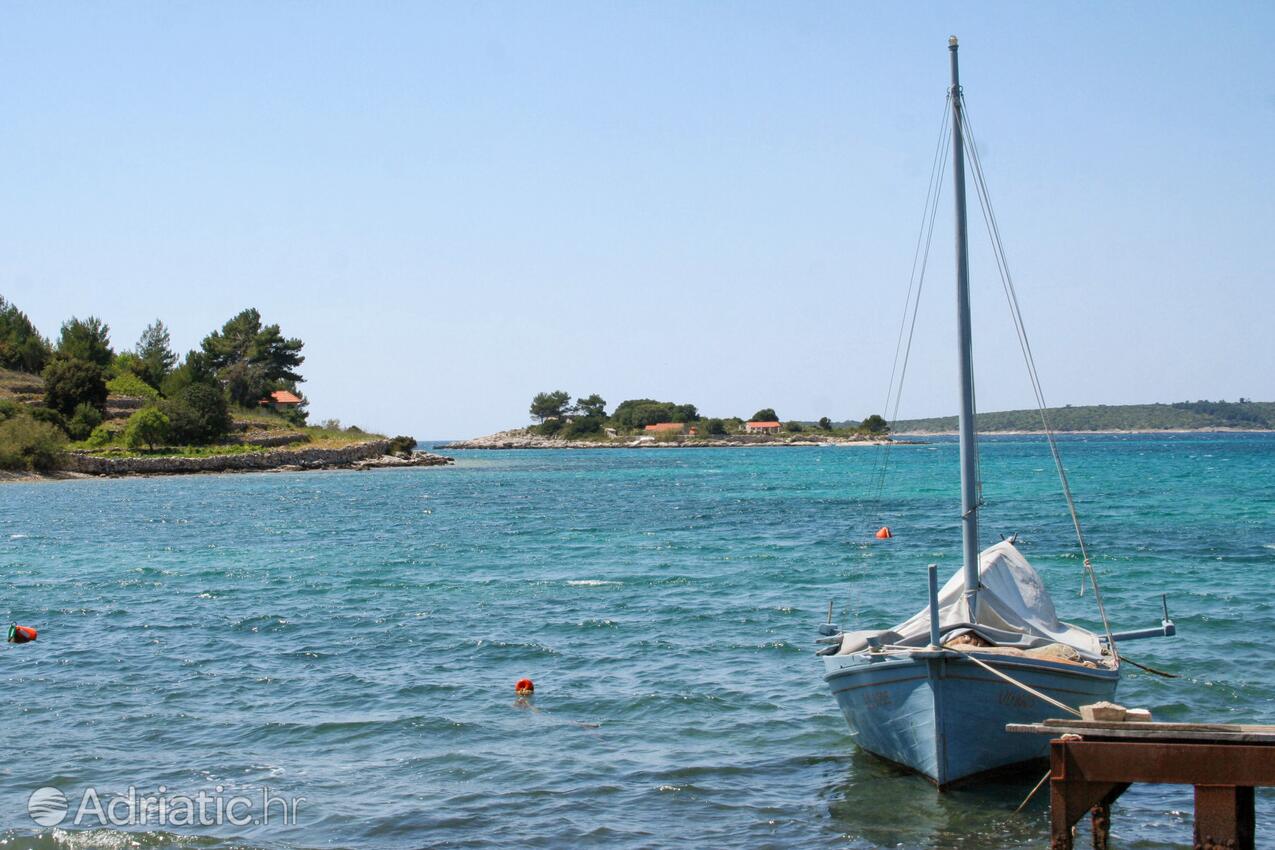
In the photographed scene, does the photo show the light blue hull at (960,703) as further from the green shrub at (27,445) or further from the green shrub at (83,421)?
the green shrub at (83,421)

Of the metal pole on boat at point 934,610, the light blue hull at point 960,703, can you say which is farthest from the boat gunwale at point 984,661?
the metal pole on boat at point 934,610

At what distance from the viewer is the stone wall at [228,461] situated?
8756cm

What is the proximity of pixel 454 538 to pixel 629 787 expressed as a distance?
97.7 ft

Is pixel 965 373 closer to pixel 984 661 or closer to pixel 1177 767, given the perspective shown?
pixel 984 661

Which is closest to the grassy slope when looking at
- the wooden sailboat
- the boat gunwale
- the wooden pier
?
the wooden sailboat

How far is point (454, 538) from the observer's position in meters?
42.6

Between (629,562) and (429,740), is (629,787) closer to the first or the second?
(429,740)

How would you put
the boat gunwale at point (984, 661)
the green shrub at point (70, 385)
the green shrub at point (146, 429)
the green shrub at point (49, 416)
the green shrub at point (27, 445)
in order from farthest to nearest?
the green shrub at point (70, 385) → the green shrub at point (146, 429) → the green shrub at point (49, 416) → the green shrub at point (27, 445) → the boat gunwale at point (984, 661)

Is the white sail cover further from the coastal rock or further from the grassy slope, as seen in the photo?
the grassy slope

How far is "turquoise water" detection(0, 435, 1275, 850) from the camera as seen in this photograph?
41.0 feet

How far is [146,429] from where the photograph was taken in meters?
95.5

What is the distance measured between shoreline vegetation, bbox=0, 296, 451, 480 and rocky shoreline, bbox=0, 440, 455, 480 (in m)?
0.10

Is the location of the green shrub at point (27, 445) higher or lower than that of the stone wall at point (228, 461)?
higher

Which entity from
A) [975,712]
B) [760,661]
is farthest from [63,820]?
[760,661]
